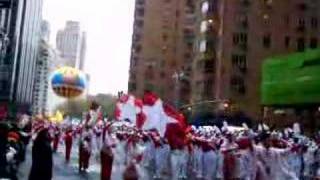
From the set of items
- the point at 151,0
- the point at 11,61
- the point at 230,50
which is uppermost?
the point at 151,0

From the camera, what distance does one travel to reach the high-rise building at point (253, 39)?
233 ft

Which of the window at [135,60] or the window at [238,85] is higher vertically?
the window at [135,60]

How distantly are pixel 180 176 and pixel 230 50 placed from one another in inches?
1931

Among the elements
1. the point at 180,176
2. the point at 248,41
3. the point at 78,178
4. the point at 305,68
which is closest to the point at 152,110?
the point at 78,178

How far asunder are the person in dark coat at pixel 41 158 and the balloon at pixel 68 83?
11.8 metres

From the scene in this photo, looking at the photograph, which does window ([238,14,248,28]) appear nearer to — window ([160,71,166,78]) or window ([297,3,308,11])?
window ([297,3,308,11])

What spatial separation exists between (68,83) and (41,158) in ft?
39.1

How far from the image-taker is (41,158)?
12.8 metres

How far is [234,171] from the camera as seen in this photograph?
1864 cm

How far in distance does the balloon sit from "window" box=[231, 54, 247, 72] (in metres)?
47.4

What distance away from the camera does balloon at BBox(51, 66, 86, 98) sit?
24641 mm

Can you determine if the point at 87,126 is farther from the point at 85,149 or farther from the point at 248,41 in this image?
the point at 248,41

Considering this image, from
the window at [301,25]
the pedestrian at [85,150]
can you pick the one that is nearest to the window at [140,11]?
the window at [301,25]

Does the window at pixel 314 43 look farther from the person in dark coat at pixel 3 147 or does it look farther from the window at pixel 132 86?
the person in dark coat at pixel 3 147
